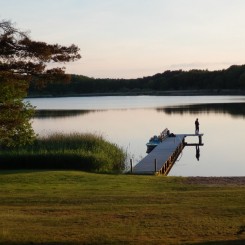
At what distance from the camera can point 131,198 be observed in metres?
13.3

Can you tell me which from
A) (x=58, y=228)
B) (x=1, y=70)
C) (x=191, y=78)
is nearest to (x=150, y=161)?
(x=1, y=70)

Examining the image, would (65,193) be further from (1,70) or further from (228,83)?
(228,83)

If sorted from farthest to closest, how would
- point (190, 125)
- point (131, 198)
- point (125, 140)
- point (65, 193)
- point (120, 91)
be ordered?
point (120, 91), point (190, 125), point (125, 140), point (65, 193), point (131, 198)

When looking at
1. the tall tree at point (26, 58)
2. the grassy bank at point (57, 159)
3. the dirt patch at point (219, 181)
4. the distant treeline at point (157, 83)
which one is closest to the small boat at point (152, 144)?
the grassy bank at point (57, 159)

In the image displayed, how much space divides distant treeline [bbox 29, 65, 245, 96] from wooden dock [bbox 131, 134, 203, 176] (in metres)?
115

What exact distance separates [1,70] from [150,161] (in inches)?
Answer: 683

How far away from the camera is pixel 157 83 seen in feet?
598

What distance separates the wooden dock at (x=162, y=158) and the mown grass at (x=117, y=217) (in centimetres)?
849

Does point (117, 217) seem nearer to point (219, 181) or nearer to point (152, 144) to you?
point (219, 181)

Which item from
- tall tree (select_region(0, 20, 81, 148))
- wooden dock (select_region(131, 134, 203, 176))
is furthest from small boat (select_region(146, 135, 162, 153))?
tall tree (select_region(0, 20, 81, 148))

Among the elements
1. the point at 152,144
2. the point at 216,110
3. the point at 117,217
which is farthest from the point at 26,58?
the point at 216,110

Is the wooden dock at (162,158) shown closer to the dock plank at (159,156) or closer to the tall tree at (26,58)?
the dock plank at (159,156)

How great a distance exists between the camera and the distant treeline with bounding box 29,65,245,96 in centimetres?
15627

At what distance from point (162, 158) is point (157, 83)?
153074 millimetres
